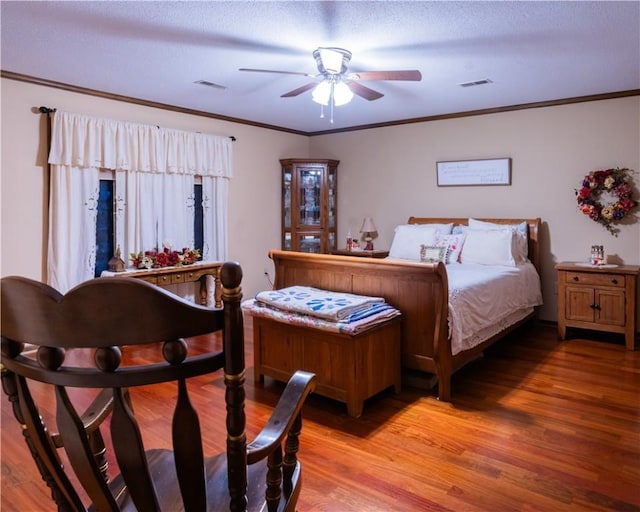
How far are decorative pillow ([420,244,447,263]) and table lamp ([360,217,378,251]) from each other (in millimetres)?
1337

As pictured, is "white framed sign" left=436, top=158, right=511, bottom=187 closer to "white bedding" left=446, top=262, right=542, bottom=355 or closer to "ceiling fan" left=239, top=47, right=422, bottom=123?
"white bedding" left=446, top=262, right=542, bottom=355

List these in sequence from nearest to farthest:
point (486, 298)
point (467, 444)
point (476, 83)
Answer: point (467, 444)
point (486, 298)
point (476, 83)

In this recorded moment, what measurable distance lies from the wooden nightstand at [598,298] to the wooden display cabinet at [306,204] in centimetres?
306

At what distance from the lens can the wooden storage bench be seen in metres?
2.81

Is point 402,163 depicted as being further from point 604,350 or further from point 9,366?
point 9,366

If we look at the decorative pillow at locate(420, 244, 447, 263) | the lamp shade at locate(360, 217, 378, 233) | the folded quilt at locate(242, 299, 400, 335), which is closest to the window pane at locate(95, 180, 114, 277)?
the folded quilt at locate(242, 299, 400, 335)

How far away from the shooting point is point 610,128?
455 cm

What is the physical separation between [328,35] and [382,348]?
6.80 ft

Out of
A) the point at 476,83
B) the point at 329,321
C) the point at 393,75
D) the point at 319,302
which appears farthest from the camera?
the point at 476,83

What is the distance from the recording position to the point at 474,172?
539 centimetres

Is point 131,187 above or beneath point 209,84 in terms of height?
beneath

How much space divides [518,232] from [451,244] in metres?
0.68

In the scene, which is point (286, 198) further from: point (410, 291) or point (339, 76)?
point (410, 291)

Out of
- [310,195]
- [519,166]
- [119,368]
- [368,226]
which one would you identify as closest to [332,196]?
[310,195]
